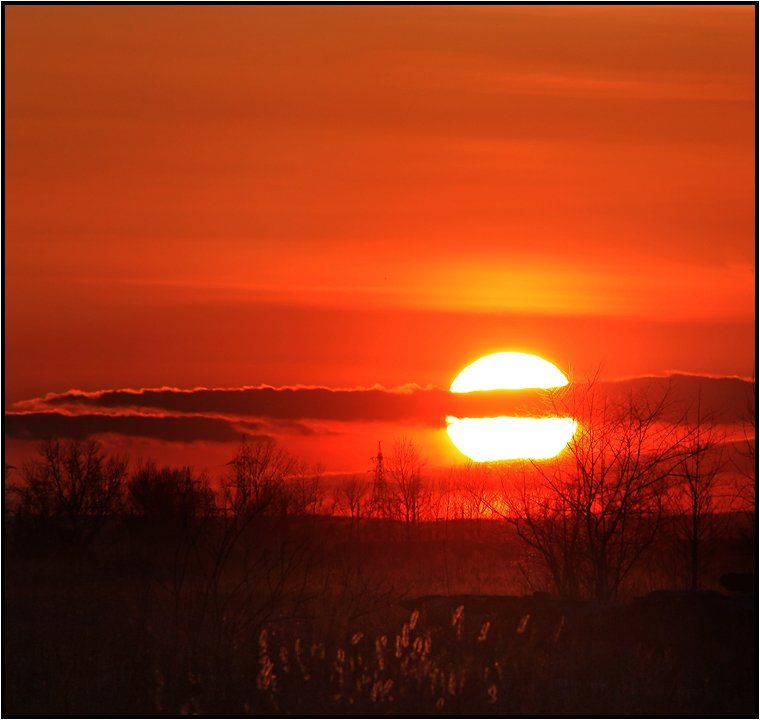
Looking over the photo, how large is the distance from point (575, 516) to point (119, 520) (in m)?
38.2

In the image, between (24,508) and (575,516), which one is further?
(24,508)

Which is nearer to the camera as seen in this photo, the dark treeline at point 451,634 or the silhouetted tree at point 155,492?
the dark treeline at point 451,634

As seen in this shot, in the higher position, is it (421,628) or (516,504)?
(516,504)

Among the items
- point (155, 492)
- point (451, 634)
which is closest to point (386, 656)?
point (451, 634)

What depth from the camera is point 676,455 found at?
943 inches

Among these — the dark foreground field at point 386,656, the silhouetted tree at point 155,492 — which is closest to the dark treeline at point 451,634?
the dark foreground field at point 386,656

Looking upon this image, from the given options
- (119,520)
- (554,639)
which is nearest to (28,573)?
(119,520)

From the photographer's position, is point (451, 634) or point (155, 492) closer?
point (451, 634)

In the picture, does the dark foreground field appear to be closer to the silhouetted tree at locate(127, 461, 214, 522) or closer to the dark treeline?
the dark treeline

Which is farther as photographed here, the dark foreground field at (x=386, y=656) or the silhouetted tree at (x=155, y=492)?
the silhouetted tree at (x=155, y=492)

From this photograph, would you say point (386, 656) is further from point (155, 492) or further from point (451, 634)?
point (155, 492)

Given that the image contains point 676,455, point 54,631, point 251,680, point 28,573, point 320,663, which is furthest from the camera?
point 28,573

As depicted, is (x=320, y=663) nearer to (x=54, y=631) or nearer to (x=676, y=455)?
(x=54, y=631)

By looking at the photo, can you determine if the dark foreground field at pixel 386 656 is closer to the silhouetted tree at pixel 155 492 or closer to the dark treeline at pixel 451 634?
the dark treeline at pixel 451 634
